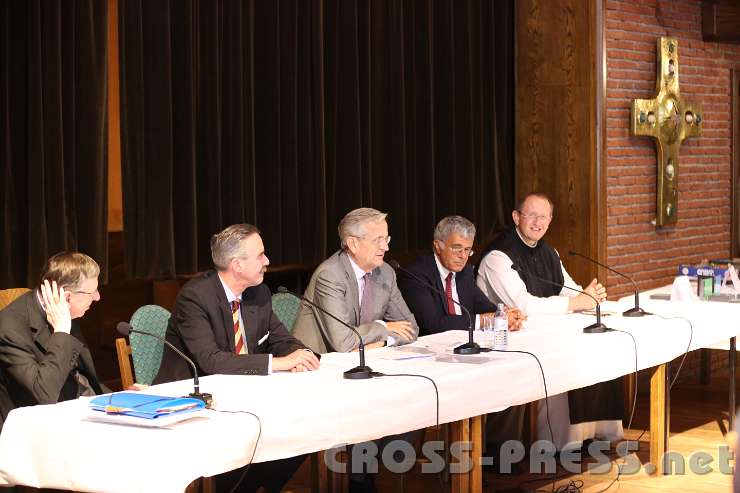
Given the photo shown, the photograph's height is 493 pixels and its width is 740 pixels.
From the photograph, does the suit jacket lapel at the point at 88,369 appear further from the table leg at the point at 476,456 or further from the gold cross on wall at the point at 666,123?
the gold cross on wall at the point at 666,123

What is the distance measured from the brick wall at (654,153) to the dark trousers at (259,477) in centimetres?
372

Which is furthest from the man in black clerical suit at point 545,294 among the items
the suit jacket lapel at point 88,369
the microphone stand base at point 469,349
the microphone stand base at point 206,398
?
the microphone stand base at point 206,398

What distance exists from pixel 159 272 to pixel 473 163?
2.63 metres

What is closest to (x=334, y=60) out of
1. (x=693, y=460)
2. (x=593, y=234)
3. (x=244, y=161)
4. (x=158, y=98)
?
Result: (x=244, y=161)

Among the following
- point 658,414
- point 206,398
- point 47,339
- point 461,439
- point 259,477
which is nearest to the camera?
point 206,398

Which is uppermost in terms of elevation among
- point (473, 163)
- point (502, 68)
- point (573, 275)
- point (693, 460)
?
point (502, 68)

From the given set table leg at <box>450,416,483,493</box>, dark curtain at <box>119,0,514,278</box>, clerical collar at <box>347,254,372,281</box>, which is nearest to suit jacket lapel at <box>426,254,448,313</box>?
clerical collar at <box>347,254,372,281</box>

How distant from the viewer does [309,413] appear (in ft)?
11.4

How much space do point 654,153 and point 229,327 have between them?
4.40 meters

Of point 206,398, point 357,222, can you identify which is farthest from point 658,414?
point 206,398

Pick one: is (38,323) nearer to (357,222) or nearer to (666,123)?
(357,222)

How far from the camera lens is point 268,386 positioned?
149 inches

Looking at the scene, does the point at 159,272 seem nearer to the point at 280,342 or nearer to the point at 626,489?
the point at 280,342

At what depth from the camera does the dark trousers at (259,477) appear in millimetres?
4105
